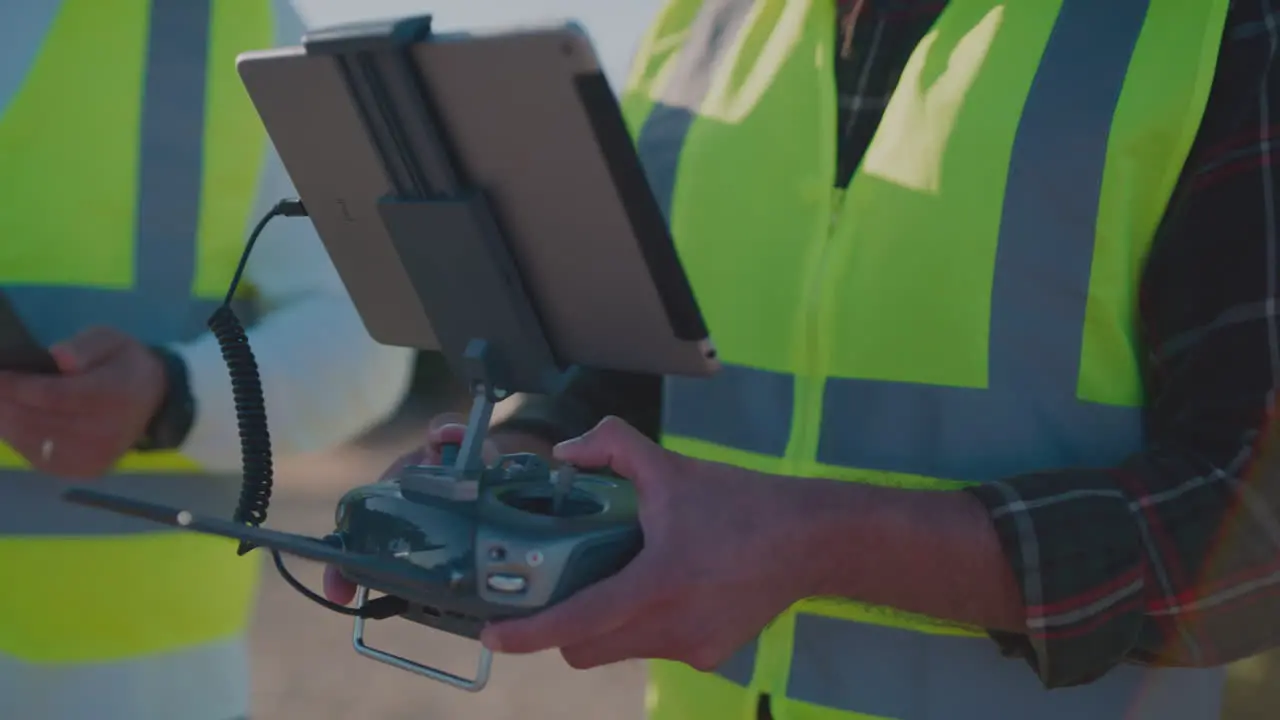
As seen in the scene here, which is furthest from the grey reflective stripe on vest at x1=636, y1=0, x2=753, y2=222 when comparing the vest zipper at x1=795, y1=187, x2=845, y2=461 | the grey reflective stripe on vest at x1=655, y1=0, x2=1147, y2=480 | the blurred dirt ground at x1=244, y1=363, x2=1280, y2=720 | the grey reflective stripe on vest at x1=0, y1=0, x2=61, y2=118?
the blurred dirt ground at x1=244, y1=363, x2=1280, y2=720

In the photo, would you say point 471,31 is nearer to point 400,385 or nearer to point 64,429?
point 64,429

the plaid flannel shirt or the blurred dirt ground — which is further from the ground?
the plaid flannel shirt

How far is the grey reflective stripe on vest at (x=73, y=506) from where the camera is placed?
74.4 inches

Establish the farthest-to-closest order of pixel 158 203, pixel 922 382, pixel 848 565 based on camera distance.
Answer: pixel 158 203 < pixel 922 382 < pixel 848 565

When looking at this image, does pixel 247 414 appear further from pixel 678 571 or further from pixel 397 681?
pixel 397 681

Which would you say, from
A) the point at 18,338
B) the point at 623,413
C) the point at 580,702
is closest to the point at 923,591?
the point at 623,413

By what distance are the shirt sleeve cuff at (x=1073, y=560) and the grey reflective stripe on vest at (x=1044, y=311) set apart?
121mm

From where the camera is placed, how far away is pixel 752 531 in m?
1.08

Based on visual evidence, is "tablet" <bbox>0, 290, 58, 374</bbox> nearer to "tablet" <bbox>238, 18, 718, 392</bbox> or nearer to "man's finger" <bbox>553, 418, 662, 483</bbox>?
"tablet" <bbox>238, 18, 718, 392</bbox>

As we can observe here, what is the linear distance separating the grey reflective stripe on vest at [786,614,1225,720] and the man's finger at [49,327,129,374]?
99 cm

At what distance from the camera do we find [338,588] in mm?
1144

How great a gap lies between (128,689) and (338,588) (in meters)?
0.98

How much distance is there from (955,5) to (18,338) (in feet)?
3.88

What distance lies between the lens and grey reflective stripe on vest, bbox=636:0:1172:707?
1336 millimetres
